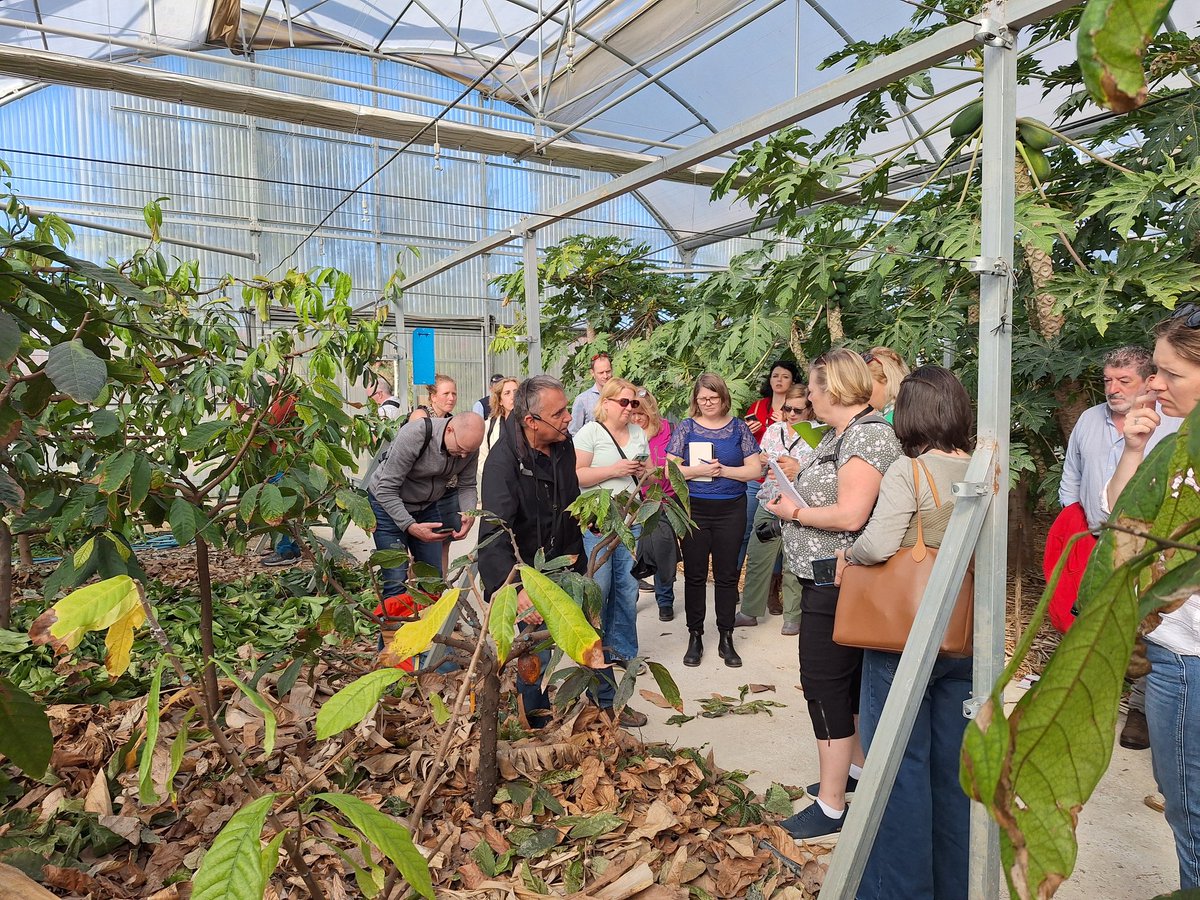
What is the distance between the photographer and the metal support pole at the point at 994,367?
5.74ft

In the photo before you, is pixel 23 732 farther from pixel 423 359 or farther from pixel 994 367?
pixel 423 359

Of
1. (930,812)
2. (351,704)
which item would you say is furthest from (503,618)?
(930,812)

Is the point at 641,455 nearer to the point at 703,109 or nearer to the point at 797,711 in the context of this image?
the point at 797,711

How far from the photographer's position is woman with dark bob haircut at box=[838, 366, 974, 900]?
1995 mm

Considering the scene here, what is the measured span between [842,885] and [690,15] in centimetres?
842

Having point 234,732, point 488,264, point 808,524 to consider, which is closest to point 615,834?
point 808,524

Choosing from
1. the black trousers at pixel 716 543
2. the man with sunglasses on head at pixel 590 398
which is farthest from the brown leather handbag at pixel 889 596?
the man with sunglasses on head at pixel 590 398

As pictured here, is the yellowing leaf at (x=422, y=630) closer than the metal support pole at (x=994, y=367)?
Yes

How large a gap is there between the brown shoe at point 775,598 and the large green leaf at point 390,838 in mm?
4404

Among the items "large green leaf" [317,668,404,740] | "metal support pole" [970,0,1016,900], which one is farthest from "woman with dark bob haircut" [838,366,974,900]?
"large green leaf" [317,668,404,740]

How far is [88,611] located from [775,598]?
483 centimetres

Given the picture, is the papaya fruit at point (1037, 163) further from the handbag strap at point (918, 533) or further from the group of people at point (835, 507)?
the handbag strap at point (918, 533)

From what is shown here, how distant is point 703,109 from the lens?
9.57m

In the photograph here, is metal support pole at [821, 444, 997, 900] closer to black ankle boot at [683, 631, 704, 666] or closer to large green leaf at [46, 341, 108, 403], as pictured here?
large green leaf at [46, 341, 108, 403]
